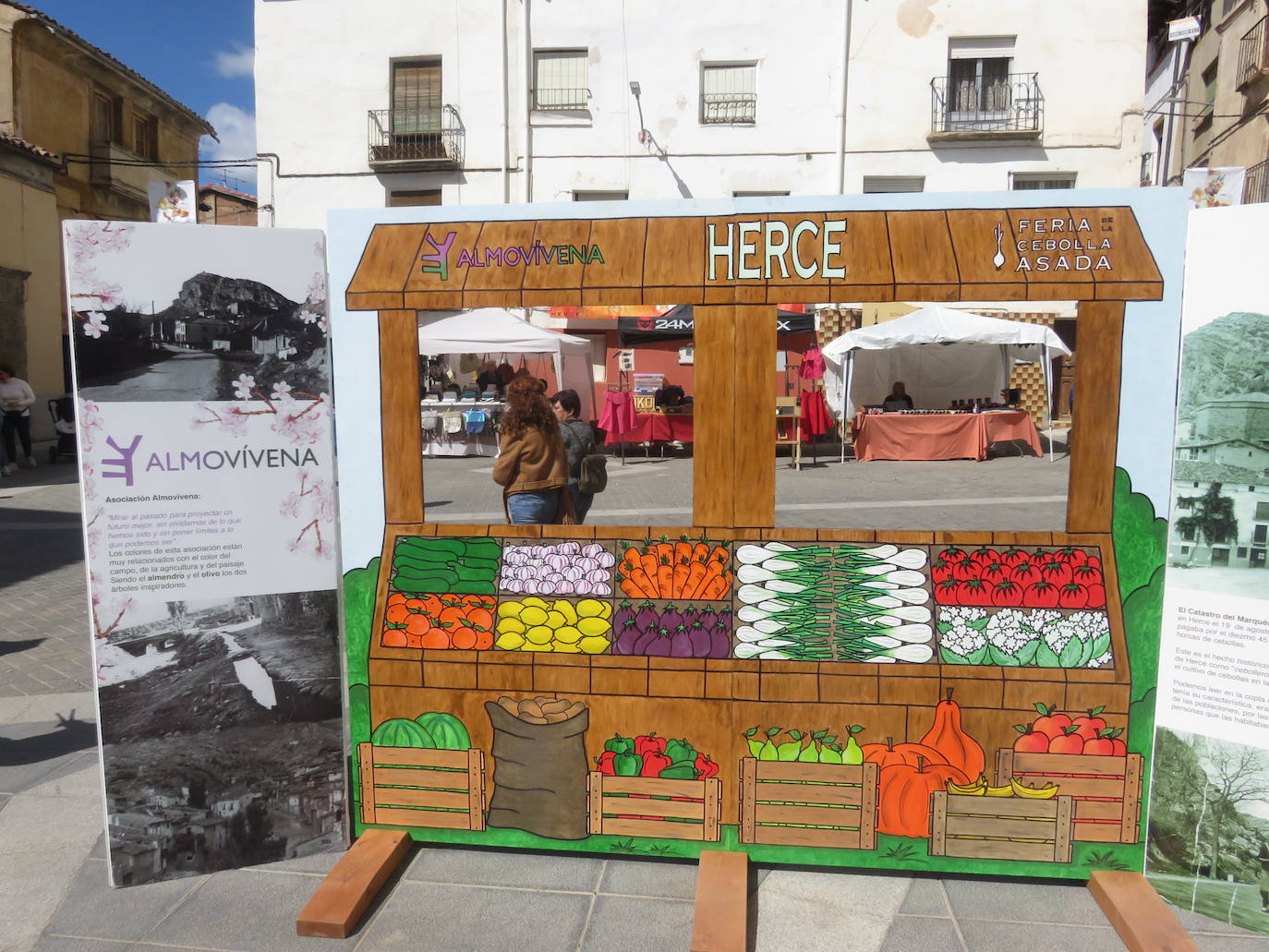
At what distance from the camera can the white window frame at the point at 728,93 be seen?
55.4 ft

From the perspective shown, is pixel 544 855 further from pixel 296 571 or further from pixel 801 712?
pixel 296 571

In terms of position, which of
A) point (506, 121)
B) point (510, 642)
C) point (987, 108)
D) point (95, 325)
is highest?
point (987, 108)

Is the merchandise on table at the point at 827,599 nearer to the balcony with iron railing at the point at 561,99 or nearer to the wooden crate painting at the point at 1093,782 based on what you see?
the wooden crate painting at the point at 1093,782

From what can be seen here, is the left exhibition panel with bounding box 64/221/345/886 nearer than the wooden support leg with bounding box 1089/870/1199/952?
No

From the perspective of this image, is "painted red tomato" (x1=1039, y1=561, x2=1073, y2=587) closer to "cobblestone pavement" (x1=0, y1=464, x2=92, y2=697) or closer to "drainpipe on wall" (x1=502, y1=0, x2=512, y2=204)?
"cobblestone pavement" (x1=0, y1=464, x2=92, y2=697)

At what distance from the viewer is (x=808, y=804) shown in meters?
2.79

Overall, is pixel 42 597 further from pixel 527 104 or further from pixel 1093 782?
pixel 527 104

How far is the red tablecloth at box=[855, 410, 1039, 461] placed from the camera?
1188 cm

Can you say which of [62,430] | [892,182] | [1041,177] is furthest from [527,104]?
[62,430]

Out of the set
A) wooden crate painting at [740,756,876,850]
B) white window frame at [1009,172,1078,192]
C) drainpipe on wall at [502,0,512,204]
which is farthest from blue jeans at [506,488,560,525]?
white window frame at [1009,172,1078,192]

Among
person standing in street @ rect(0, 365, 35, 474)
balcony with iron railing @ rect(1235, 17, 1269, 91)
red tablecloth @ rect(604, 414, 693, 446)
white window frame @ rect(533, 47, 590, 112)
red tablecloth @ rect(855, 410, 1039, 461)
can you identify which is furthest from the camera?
white window frame @ rect(533, 47, 590, 112)

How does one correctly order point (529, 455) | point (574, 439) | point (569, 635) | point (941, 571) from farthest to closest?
point (574, 439) → point (529, 455) → point (569, 635) → point (941, 571)

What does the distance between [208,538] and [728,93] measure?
53.3 ft

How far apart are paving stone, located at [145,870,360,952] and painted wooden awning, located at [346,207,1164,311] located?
1815 mm
